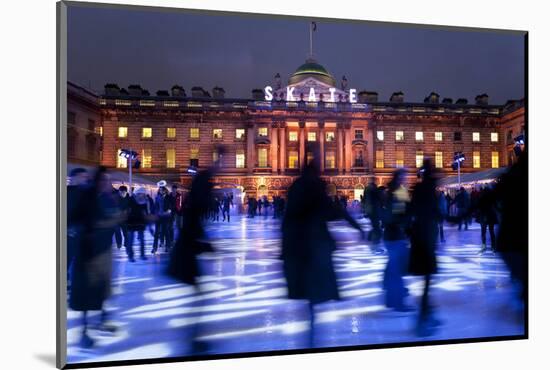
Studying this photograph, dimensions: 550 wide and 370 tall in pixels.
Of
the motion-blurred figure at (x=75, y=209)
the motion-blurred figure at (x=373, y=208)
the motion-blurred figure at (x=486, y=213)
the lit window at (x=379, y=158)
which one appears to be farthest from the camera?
the motion-blurred figure at (x=486, y=213)

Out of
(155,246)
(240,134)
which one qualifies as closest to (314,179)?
(240,134)

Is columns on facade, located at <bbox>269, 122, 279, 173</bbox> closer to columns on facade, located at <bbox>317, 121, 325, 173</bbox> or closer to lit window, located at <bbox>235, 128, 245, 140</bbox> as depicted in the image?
lit window, located at <bbox>235, 128, 245, 140</bbox>

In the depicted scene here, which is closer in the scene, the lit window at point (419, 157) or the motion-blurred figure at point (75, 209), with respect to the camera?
the motion-blurred figure at point (75, 209)

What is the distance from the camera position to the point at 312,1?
4820mm

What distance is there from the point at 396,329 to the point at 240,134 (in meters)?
2.42

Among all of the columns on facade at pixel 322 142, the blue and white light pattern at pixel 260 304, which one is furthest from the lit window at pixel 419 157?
the columns on facade at pixel 322 142

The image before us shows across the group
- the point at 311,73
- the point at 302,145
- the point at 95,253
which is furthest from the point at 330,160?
the point at 95,253

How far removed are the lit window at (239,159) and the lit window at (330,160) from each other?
Result: 79 centimetres

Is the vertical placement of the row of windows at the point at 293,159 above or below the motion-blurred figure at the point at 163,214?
above

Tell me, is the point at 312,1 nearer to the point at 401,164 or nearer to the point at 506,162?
the point at 401,164

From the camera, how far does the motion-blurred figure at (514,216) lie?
517 cm

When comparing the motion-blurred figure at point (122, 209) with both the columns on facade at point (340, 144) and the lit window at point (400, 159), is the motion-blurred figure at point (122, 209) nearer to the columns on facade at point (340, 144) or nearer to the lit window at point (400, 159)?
the columns on facade at point (340, 144)

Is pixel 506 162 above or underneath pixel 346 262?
above

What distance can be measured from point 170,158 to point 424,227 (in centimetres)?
254
